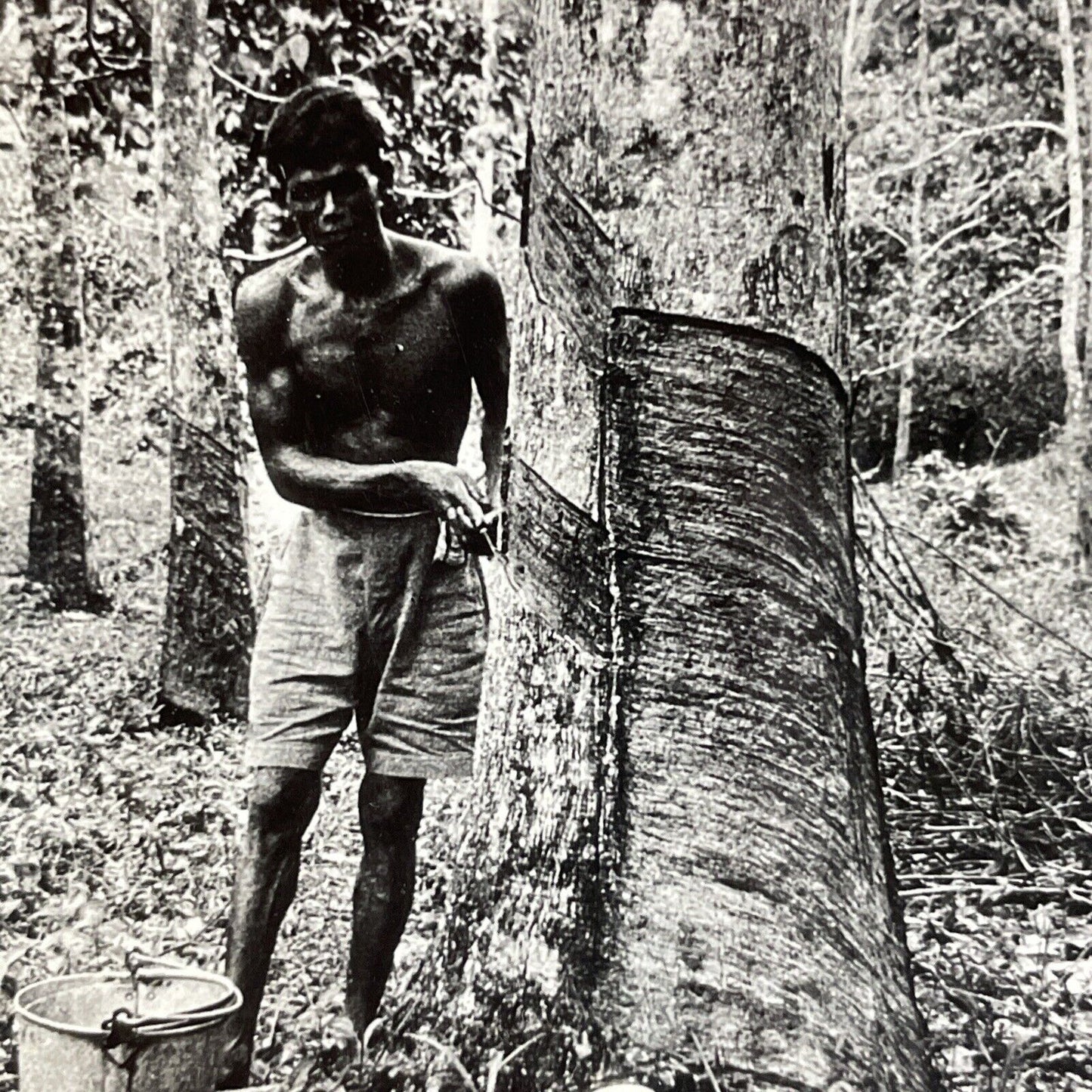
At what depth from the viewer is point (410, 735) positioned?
312cm

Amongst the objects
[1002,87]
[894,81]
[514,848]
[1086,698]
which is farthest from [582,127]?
[1086,698]

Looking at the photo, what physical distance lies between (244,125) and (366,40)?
1.19 feet

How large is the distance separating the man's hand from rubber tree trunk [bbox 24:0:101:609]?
926mm

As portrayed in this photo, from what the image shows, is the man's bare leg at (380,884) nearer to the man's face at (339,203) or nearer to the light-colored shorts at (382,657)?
the light-colored shorts at (382,657)

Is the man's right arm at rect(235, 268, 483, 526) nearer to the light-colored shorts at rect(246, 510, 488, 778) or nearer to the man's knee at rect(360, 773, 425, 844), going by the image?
the light-colored shorts at rect(246, 510, 488, 778)

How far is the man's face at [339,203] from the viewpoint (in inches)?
120

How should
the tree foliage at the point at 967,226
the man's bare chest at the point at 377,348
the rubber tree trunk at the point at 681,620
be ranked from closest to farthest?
the rubber tree trunk at the point at 681,620 < the man's bare chest at the point at 377,348 < the tree foliage at the point at 967,226

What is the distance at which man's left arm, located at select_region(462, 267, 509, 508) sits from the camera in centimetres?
309

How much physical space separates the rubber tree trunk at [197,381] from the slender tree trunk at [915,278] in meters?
1.66

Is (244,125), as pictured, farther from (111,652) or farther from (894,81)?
(894,81)

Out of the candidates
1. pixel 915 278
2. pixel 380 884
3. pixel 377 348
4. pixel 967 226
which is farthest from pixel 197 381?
pixel 967 226

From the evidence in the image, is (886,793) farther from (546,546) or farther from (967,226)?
(967,226)

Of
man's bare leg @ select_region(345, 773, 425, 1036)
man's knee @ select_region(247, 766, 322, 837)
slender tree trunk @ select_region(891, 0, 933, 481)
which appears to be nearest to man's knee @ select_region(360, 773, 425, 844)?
man's bare leg @ select_region(345, 773, 425, 1036)

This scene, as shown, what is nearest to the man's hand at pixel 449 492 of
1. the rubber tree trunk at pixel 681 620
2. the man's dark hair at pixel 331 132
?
the rubber tree trunk at pixel 681 620
